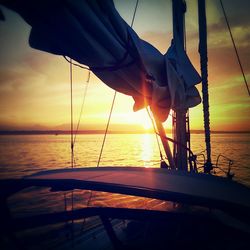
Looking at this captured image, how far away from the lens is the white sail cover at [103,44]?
2.54 metres

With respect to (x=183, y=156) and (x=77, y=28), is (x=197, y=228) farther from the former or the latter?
(x=77, y=28)

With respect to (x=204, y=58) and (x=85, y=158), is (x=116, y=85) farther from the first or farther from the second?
(x=85, y=158)

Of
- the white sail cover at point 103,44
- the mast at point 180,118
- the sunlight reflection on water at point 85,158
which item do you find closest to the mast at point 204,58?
the mast at point 180,118

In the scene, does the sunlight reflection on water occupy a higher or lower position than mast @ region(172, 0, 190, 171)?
lower

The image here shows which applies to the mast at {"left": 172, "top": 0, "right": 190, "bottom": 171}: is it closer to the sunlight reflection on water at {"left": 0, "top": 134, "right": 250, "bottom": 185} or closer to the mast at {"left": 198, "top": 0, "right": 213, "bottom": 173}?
the mast at {"left": 198, "top": 0, "right": 213, "bottom": 173}

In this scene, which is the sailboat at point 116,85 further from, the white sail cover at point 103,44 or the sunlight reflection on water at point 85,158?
the sunlight reflection on water at point 85,158

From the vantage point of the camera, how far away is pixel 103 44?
316cm

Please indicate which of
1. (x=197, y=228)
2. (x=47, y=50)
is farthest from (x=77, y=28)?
(x=197, y=228)

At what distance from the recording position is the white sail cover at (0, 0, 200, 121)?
2.54 metres

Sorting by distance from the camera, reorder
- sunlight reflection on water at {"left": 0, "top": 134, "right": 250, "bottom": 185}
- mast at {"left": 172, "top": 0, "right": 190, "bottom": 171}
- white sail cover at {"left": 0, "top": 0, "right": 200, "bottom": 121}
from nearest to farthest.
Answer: white sail cover at {"left": 0, "top": 0, "right": 200, "bottom": 121}, mast at {"left": 172, "top": 0, "right": 190, "bottom": 171}, sunlight reflection on water at {"left": 0, "top": 134, "right": 250, "bottom": 185}

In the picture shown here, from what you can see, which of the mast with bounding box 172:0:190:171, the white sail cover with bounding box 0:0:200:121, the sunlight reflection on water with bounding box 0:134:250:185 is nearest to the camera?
the white sail cover with bounding box 0:0:200:121

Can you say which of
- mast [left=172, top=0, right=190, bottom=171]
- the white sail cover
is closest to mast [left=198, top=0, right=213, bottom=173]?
mast [left=172, top=0, right=190, bottom=171]

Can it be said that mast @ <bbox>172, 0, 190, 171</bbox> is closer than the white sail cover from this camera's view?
No

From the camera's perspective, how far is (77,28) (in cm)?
272
